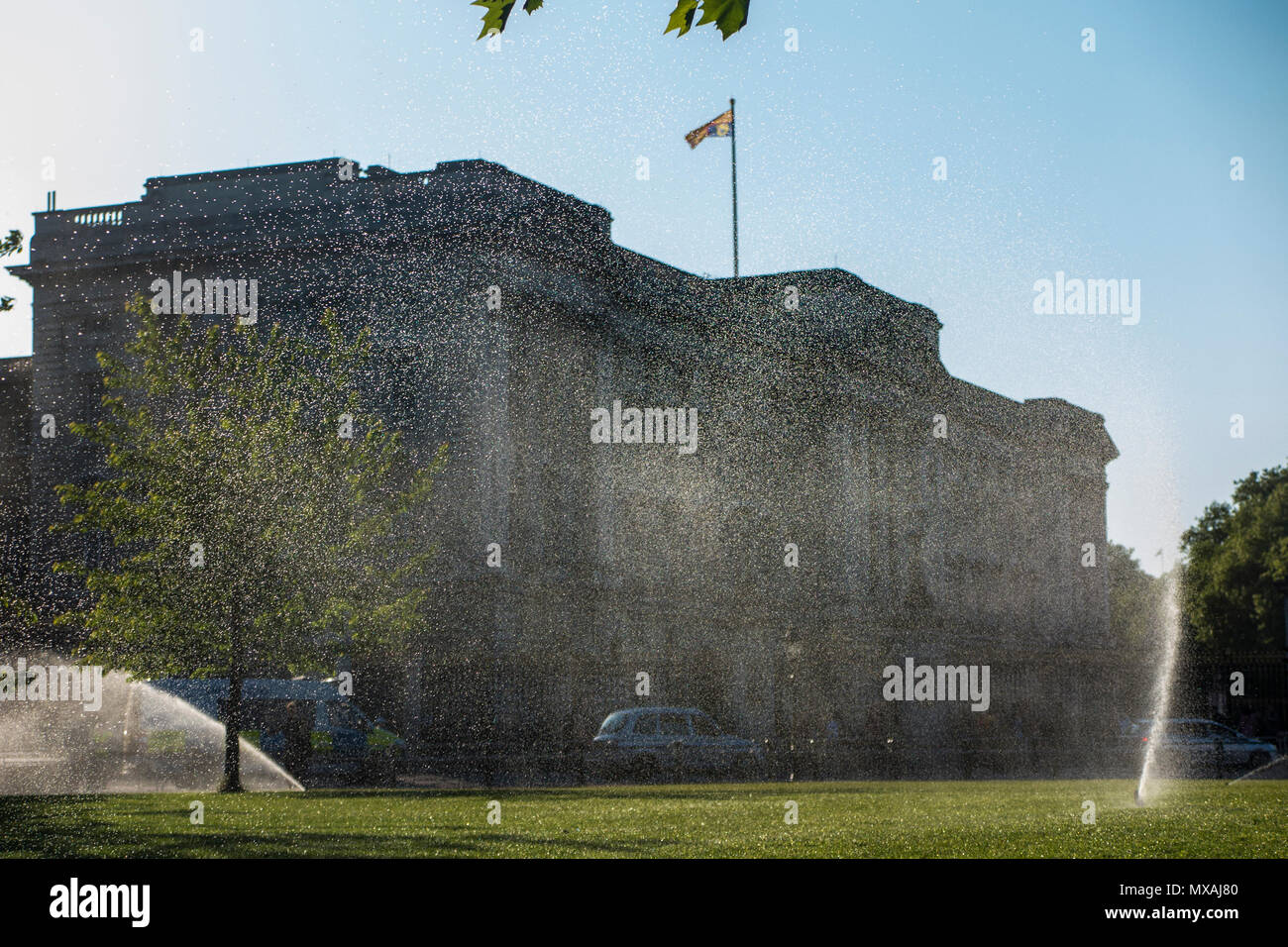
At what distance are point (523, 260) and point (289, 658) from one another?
2202 centimetres

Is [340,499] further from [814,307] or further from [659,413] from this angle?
[814,307]

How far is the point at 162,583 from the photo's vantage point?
102 ft

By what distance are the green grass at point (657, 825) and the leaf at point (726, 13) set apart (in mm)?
7631

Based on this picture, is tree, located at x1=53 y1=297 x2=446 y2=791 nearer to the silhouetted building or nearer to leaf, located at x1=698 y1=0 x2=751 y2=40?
the silhouetted building

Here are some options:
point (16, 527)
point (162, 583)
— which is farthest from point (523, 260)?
point (162, 583)

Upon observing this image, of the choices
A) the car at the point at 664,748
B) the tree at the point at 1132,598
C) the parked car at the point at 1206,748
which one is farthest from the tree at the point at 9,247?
the tree at the point at 1132,598

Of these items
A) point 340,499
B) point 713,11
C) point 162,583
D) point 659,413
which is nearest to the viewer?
point 713,11

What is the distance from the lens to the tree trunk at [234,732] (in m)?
29.5

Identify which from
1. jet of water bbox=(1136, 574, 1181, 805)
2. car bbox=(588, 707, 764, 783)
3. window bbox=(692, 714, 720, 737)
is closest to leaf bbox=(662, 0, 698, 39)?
jet of water bbox=(1136, 574, 1181, 805)

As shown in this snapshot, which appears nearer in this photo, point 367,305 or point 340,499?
point 340,499

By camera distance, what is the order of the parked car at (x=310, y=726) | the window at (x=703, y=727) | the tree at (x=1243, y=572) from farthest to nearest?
1. the tree at (x=1243, y=572)
2. the window at (x=703, y=727)
3. the parked car at (x=310, y=726)

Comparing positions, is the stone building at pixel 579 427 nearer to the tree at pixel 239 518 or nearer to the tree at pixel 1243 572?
the tree at pixel 239 518

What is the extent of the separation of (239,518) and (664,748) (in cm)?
1402

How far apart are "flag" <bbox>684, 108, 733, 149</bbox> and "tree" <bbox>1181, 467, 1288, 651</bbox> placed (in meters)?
60.3
